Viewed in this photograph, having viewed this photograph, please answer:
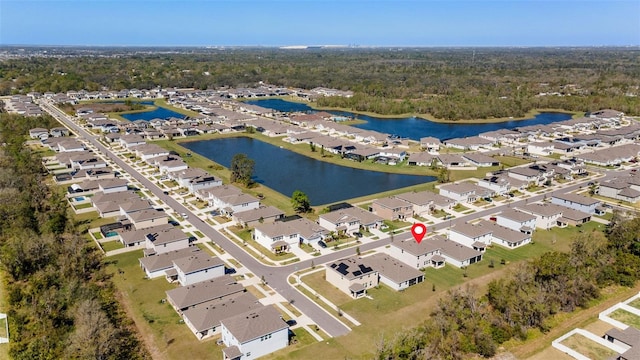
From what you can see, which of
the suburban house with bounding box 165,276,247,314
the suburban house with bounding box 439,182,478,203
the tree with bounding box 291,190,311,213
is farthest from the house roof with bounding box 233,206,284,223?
the suburban house with bounding box 439,182,478,203

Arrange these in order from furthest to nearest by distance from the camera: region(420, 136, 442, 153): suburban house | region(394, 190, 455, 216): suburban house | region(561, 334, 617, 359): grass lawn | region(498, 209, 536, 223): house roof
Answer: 1. region(420, 136, 442, 153): suburban house
2. region(394, 190, 455, 216): suburban house
3. region(498, 209, 536, 223): house roof
4. region(561, 334, 617, 359): grass lawn

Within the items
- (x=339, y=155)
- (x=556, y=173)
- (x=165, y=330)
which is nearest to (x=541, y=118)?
(x=556, y=173)

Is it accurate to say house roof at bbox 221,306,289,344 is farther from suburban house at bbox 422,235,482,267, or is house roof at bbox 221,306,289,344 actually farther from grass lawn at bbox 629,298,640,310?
grass lawn at bbox 629,298,640,310

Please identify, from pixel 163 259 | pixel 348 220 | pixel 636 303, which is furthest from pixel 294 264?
pixel 636 303

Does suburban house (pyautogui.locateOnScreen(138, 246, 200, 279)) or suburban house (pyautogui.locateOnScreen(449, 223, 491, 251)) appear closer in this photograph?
suburban house (pyautogui.locateOnScreen(138, 246, 200, 279))

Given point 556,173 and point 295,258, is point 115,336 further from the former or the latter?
point 556,173

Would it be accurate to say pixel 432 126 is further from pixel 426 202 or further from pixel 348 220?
pixel 348 220
